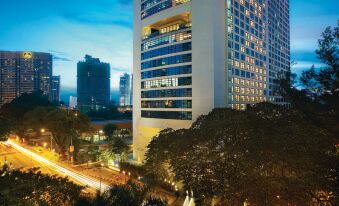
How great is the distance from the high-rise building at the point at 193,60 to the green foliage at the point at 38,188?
96.6 ft

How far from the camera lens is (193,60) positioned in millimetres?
40188

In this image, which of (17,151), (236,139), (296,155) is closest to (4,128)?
(236,139)

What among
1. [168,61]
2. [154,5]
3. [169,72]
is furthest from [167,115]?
[154,5]

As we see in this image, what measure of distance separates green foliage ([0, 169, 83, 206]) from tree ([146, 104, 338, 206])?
767cm

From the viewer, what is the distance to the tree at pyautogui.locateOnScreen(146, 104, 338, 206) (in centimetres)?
1179

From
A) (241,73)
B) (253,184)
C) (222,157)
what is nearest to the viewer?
(253,184)

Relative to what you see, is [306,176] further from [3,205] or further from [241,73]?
[241,73]

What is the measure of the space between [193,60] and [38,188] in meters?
32.6

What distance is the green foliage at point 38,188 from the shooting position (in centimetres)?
931

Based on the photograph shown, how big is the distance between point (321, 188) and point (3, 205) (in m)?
12.7

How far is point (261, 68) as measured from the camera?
5378 centimetres

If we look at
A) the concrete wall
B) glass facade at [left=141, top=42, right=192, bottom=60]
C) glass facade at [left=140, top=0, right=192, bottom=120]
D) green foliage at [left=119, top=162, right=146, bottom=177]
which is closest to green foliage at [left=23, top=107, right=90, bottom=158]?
green foliage at [left=119, top=162, right=146, bottom=177]

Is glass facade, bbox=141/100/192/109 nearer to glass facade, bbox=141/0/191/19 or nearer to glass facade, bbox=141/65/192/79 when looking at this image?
glass facade, bbox=141/65/192/79

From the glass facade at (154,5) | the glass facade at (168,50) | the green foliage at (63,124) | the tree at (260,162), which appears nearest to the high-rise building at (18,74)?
the green foliage at (63,124)
